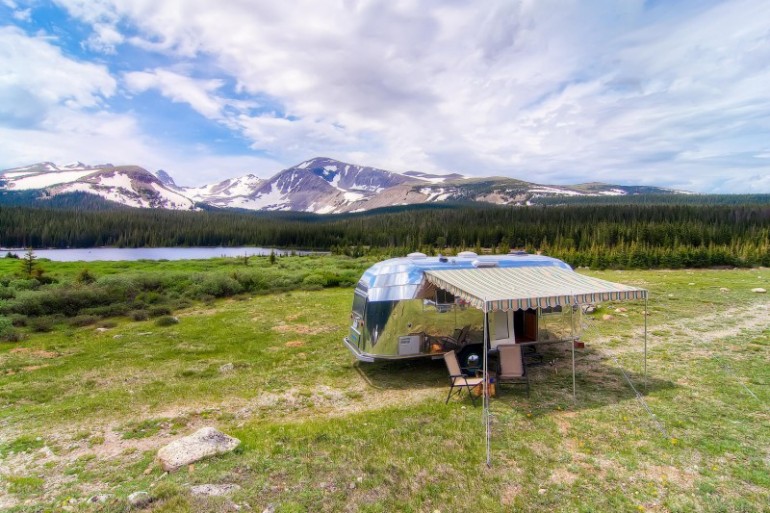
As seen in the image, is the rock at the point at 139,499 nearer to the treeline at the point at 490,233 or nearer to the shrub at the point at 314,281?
the shrub at the point at 314,281

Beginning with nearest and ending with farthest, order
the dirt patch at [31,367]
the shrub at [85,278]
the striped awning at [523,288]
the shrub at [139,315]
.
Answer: the striped awning at [523,288], the dirt patch at [31,367], the shrub at [139,315], the shrub at [85,278]

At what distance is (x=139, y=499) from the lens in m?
6.30

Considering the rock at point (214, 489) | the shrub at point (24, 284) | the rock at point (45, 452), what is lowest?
the rock at point (45, 452)

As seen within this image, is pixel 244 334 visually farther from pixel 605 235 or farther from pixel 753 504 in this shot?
pixel 605 235

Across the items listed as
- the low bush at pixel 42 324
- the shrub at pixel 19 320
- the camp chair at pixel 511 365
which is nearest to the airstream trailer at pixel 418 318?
the camp chair at pixel 511 365

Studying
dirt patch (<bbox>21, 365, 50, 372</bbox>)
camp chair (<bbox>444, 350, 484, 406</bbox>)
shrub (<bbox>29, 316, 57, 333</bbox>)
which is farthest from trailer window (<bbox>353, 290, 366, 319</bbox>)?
shrub (<bbox>29, 316, 57, 333</bbox>)

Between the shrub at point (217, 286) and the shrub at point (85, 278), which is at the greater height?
the shrub at point (85, 278)

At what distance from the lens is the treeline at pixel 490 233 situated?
5375 centimetres

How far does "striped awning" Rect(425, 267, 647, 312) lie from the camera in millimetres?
9844

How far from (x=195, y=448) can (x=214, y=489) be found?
1374 mm

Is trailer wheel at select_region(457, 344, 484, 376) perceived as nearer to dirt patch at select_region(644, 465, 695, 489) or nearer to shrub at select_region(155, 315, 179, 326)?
dirt patch at select_region(644, 465, 695, 489)

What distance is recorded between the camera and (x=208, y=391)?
1190 cm

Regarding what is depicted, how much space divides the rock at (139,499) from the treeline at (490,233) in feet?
172

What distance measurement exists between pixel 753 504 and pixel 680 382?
5908 millimetres
